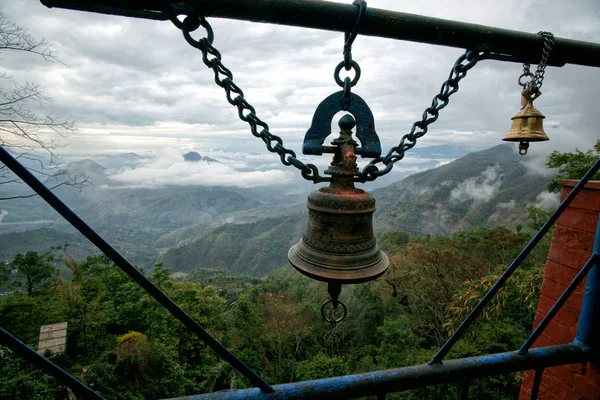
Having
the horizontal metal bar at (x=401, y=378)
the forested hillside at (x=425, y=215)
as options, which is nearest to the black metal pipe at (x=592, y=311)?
the horizontal metal bar at (x=401, y=378)

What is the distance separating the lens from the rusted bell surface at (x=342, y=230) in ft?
5.89

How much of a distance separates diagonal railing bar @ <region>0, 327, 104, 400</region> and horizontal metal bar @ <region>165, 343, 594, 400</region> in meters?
0.40

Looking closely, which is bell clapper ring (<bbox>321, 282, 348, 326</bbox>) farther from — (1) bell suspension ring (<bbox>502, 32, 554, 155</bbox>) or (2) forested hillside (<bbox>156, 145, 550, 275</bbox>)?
(2) forested hillside (<bbox>156, 145, 550, 275</bbox>)

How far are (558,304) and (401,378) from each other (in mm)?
972

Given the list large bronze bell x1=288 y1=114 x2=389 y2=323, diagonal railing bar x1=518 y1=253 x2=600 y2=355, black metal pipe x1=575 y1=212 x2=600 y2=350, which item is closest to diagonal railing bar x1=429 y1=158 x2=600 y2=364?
diagonal railing bar x1=518 y1=253 x2=600 y2=355

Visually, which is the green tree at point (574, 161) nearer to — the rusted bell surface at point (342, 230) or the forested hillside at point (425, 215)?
the rusted bell surface at point (342, 230)

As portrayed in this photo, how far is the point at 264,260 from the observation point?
375 ft

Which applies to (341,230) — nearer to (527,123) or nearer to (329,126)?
(329,126)

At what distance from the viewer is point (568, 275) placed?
2506mm

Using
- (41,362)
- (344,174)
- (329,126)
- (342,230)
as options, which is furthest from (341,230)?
(41,362)

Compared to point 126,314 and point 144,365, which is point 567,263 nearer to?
point 144,365

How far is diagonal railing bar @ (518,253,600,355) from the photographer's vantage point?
1.56 metres

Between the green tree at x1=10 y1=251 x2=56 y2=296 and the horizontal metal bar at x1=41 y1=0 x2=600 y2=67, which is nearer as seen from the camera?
the horizontal metal bar at x1=41 y1=0 x2=600 y2=67

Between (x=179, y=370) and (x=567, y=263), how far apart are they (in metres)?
18.6
